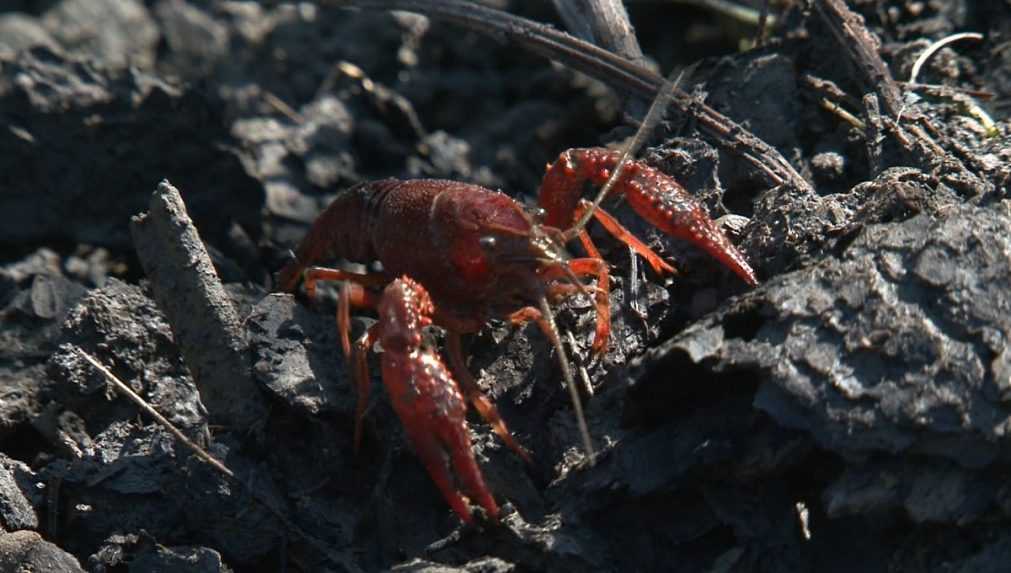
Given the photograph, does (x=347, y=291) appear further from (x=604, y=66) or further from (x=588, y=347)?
(x=604, y=66)

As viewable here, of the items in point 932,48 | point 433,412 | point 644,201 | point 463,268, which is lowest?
point 433,412

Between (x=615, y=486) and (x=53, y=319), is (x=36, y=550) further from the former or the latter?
(x=615, y=486)

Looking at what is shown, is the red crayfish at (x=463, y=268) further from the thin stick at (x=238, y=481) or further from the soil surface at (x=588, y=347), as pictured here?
the thin stick at (x=238, y=481)

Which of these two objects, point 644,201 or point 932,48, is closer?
point 644,201

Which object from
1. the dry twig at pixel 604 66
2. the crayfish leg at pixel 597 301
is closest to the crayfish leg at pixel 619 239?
the crayfish leg at pixel 597 301

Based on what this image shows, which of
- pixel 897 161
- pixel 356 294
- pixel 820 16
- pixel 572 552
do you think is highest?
pixel 820 16

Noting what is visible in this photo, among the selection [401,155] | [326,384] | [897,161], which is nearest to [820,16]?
[897,161]

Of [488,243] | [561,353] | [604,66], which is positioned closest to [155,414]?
[488,243]

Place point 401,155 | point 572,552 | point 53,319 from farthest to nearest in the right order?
point 401,155, point 53,319, point 572,552
